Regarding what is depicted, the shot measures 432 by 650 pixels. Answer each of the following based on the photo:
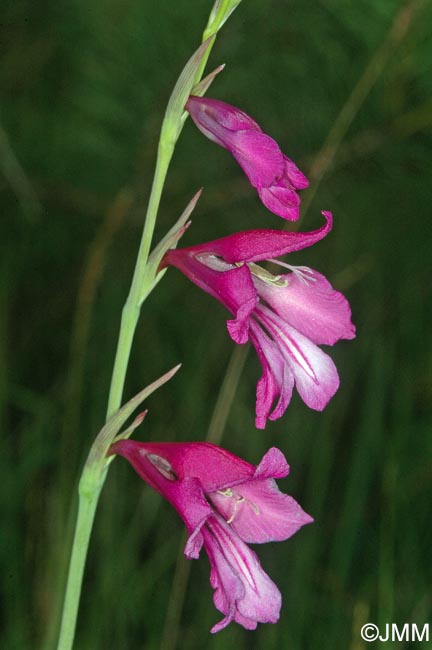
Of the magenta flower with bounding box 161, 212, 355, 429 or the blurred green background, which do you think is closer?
the magenta flower with bounding box 161, 212, 355, 429

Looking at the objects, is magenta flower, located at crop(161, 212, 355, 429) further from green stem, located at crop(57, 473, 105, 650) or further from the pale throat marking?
green stem, located at crop(57, 473, 105, 650)

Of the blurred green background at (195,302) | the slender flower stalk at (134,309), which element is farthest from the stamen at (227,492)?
the blurred green background at (195,302)

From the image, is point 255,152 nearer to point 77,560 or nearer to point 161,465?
point 161,465

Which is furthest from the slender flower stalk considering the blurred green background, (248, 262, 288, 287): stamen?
the blurred green background

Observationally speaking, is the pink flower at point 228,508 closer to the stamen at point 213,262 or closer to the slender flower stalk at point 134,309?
the slender flower stalk at point 134,309

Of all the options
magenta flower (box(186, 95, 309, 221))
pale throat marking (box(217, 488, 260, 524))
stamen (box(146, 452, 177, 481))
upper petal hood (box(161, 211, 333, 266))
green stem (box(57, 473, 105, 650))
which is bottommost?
green stem (box(57, 473, 105, 650))

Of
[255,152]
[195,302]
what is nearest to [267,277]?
[255,152]
